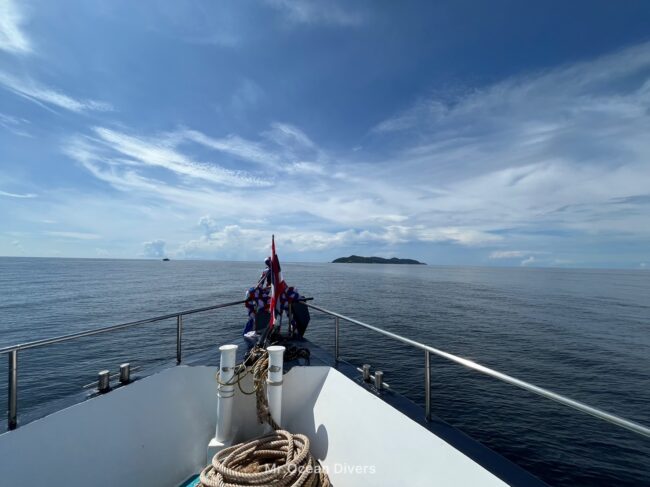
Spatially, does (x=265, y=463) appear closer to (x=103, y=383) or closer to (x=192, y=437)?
(x=192, y=437)

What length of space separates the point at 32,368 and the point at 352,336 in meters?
14.1

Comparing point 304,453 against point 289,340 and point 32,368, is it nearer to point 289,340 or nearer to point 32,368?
point 289,340

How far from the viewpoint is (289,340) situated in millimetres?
5465

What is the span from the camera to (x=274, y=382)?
3.46 meters

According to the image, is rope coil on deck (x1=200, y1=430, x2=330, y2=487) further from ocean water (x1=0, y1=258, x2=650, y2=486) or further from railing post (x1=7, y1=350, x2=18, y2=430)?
ocean water (x1=0, y1=258, x2=650, y2=486)

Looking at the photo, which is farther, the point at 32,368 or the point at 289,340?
the point at 32,368

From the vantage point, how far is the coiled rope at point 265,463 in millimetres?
2619

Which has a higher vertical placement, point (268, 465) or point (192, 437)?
point (268, 465)

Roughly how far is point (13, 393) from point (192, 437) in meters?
1.86

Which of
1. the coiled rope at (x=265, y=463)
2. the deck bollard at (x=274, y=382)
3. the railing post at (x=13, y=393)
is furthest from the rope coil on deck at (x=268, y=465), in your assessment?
the railing post at (x=13, y=393)

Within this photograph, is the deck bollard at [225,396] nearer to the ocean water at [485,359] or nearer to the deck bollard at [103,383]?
the deck bollard at [103,383]

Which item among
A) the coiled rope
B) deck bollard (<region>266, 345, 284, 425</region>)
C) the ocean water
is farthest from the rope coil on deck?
the ocean water

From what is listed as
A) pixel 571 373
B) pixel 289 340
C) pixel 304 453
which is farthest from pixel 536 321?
pixel 304 453

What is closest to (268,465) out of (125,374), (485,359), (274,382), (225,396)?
(274,382)
